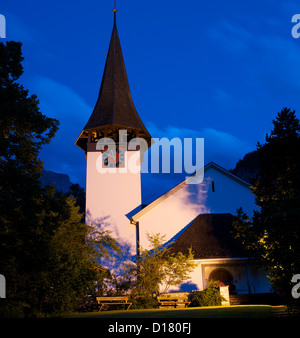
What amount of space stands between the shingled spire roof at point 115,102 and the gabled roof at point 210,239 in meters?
8.53

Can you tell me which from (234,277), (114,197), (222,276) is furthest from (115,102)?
(234,277)

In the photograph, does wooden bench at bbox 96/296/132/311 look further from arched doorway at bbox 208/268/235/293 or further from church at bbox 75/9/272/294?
arched doorway at bbox 208/268/235/293

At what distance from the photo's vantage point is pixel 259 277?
71.1 ft

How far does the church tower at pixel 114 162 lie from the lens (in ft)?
84.4

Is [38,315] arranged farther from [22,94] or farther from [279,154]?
[279,154]

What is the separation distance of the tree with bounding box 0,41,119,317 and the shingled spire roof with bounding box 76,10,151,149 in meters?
14.5

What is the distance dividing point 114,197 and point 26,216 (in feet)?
49.1

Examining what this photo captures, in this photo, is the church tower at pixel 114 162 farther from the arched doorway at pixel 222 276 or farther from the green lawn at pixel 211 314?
the green lawn at pixel 211 314

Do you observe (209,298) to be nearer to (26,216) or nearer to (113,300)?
(113,300)

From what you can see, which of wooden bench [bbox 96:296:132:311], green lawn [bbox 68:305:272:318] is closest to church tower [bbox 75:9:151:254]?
wooden bench [bbox 96:296:132:311]

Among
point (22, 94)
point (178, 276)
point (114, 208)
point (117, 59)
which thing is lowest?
point (178, 276)

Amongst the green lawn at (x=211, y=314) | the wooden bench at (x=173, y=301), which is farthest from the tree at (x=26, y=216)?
the wooden bench at (x=173, y=301)

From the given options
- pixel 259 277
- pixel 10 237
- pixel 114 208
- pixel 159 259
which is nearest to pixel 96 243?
pixel 114 208

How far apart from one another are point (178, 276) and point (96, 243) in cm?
623
